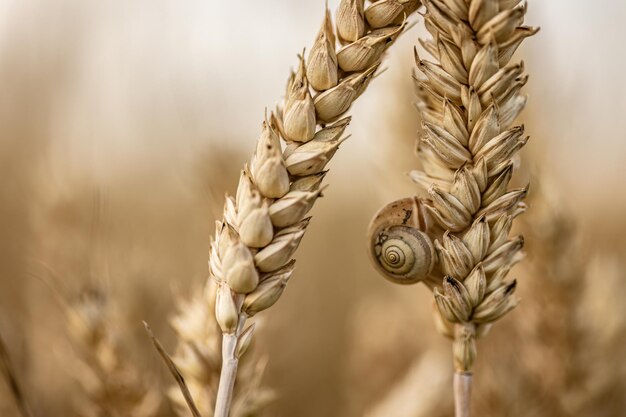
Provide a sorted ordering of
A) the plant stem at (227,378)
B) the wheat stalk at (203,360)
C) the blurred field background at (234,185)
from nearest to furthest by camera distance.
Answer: the plant stem at (227,378) < the wheat stalk at (203,360) < the blurred field background at (234,185)

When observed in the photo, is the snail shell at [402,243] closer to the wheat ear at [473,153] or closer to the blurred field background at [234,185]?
the wheat ear at [473,153]

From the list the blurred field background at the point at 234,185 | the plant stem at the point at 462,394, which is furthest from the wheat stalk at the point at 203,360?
the plant stem at the point at 462,394

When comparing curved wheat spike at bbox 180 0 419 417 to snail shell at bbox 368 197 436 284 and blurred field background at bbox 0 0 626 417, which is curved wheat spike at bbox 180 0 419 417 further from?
blurred field background at bbox 0 0 626 417

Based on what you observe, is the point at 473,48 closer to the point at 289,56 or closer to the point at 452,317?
the point at 452,317

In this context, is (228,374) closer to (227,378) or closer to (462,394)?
(227,378)

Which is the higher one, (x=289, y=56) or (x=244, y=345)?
(x=289, y=56)

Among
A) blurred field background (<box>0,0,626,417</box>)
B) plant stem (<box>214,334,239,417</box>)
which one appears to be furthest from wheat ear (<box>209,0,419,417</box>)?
blurred field background (<box>0,0,626,417</box>)

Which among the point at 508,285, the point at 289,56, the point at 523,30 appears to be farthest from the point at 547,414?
the point at 289,56
